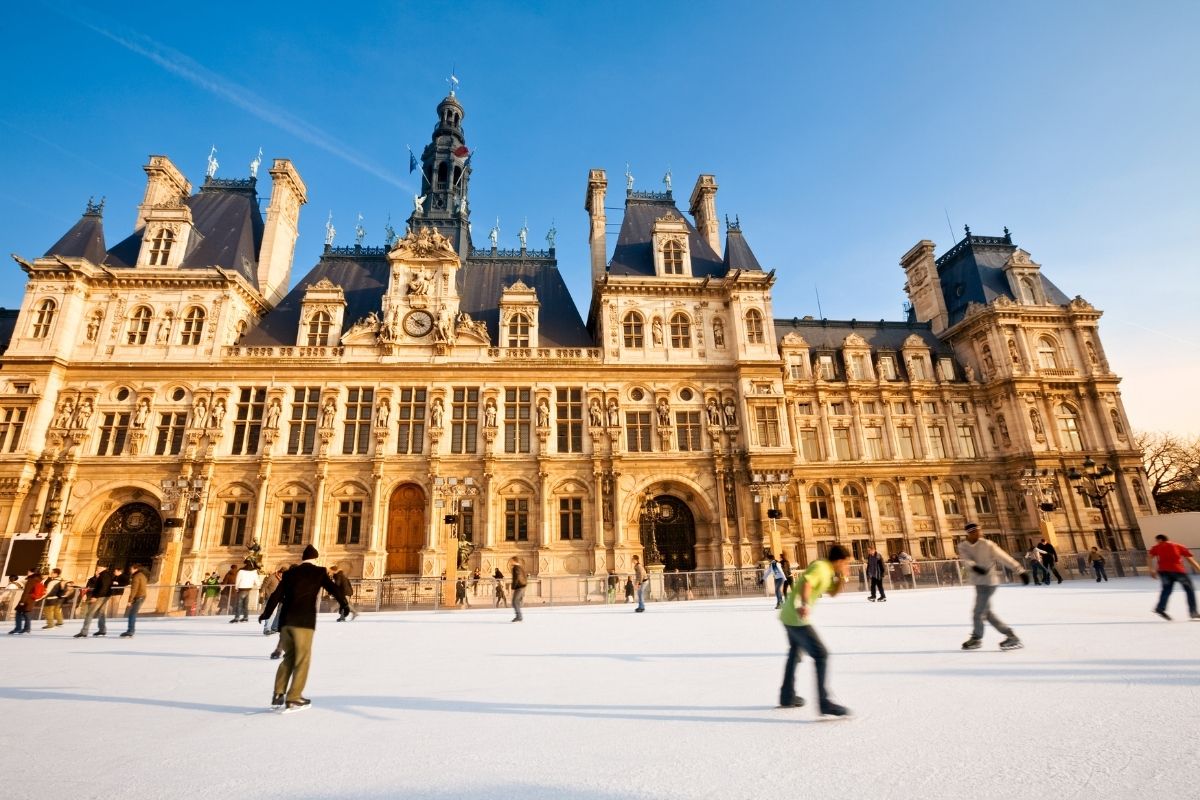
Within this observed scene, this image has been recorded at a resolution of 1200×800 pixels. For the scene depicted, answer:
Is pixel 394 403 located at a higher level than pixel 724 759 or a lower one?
higher

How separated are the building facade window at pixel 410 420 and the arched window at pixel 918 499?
2865 cm

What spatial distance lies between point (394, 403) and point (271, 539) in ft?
27.2

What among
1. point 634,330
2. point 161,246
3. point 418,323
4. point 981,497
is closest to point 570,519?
point 634,330

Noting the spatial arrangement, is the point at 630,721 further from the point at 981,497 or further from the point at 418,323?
the point at 981,497

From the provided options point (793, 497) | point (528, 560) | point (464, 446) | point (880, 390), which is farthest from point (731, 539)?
point (880, 390)

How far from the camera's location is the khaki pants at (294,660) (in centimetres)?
616

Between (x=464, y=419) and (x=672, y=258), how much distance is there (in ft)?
50.9

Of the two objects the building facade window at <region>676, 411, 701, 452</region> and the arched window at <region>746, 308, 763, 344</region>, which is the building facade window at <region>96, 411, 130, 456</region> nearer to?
the building facade window at <region>676, 411, 701, 452</region>

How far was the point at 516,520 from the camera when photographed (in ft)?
89.4

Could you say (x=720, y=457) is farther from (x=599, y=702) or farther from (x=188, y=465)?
(x=188, y=465)

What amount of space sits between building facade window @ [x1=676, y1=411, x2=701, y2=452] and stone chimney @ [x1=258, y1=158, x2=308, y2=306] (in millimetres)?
25447

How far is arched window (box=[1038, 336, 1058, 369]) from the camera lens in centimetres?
3641

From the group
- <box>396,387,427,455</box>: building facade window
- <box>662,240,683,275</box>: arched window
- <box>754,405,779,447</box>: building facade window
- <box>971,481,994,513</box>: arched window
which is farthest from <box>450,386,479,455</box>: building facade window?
<box>971,481,994,513</box>: arched window

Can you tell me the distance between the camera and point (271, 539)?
26.0m
